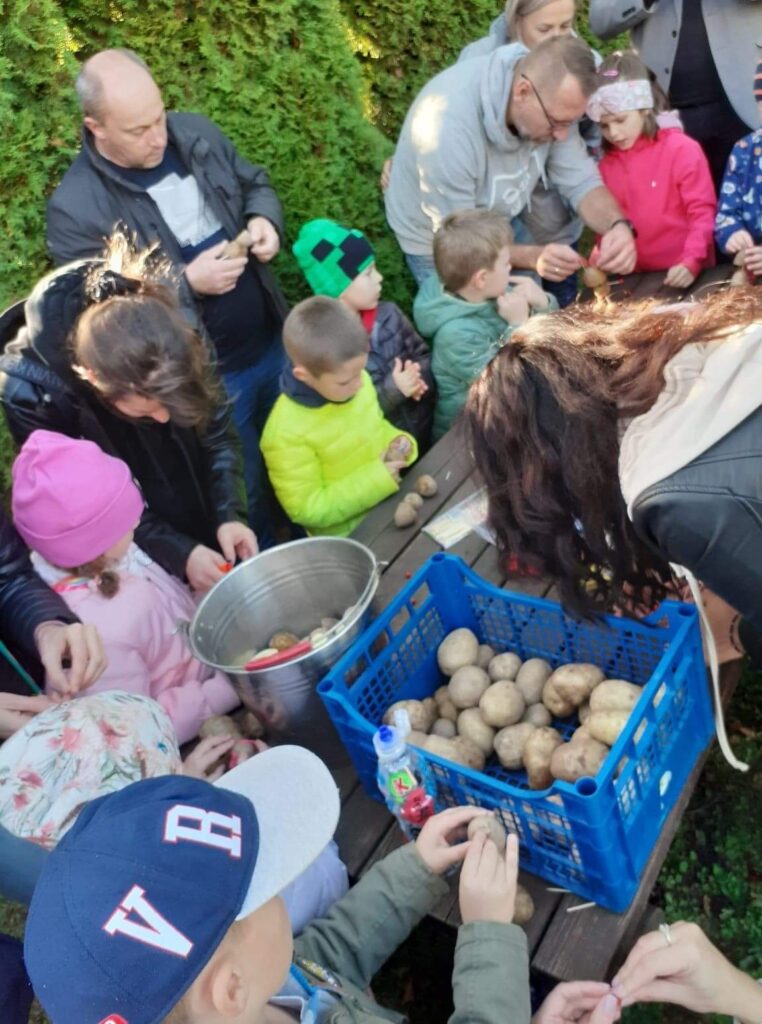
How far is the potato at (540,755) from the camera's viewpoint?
194 cm

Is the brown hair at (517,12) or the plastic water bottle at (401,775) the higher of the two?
the brown hair at (517,12)

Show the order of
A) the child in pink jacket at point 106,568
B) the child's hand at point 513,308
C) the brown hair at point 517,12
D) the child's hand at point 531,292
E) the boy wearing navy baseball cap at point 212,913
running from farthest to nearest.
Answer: the brown hair at point 517,12
the child's hand at point 531,292
the child's hand at point 513,308
the child in pink jacket at point 106,568
the boy wearing navy baseball cap at point 212,913

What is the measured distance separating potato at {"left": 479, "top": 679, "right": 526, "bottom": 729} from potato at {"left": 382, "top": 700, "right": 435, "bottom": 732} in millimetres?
143

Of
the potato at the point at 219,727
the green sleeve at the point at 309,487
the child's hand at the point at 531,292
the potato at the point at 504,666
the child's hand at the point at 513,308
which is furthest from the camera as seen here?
the child's hand at the point at 531,292

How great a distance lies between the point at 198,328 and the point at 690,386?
7.44ft

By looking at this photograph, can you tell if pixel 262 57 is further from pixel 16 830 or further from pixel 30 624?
pixel 16 830

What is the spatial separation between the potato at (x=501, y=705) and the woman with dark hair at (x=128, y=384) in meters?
1.14

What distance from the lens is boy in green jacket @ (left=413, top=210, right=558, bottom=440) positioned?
3.76m

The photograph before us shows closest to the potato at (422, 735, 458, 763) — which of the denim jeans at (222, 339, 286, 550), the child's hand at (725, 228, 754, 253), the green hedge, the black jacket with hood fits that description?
the black jacket with hood

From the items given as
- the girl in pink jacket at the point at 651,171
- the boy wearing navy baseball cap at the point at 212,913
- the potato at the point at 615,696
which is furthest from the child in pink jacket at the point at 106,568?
the girl in pink jacket at the point at 651,171

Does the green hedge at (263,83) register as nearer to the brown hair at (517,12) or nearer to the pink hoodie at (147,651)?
the brown hair at (517,12)

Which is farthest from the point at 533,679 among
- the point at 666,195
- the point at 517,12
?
the point at 517,12

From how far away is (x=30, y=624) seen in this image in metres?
2.47

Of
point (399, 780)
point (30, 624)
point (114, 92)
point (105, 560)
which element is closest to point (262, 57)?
point (114, 92)
